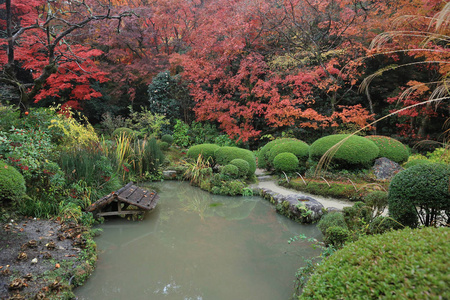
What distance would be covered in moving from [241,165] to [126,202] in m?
3.43

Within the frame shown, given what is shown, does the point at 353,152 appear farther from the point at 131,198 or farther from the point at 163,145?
the point at 163,145

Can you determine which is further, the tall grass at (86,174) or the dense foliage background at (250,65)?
the dense foliage background at (250,65)

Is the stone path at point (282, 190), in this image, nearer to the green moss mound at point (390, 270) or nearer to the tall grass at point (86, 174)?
the green moss mound at point (390, 270)

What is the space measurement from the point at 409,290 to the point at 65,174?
5.08 meters

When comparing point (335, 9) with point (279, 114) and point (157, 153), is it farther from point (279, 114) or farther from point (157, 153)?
point (157, 153)

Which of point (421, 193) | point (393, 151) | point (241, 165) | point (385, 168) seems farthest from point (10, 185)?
point (393, 151)

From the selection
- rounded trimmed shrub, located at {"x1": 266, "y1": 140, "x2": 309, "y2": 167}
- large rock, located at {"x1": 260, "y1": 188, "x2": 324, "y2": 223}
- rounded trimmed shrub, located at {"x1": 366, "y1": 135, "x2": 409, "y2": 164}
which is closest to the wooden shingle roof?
large rock, located at {"x1": 260, "y1": 188, "x2": 324, "y2": 223}

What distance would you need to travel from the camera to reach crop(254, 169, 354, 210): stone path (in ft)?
17.9

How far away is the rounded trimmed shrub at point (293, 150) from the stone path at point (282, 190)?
0.62m

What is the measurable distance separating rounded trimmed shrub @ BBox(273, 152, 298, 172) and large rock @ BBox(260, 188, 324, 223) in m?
1.77

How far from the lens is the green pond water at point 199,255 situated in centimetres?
289

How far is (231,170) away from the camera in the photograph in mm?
6977

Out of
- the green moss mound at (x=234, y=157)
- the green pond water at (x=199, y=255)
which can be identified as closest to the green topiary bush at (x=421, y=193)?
the green pond water at (x=199, y=255)

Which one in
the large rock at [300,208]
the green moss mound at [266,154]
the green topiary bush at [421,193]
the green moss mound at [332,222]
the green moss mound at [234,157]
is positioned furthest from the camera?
the green moss mound at [266,154]
